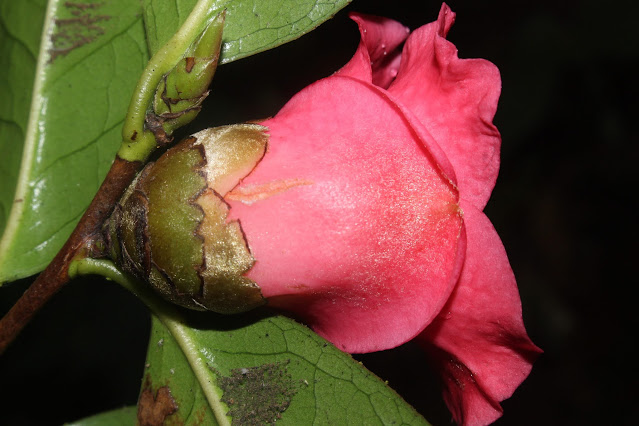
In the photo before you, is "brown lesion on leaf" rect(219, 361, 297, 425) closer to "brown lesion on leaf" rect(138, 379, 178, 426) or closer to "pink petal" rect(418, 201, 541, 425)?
"brown lesion on leaf" rect(138, 379, 178, 426)

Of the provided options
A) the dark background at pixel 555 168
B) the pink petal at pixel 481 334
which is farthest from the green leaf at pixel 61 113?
the dark background at pixel 555 168

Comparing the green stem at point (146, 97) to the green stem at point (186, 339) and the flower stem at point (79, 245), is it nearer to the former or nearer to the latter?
the flower stem at point (79, 245)

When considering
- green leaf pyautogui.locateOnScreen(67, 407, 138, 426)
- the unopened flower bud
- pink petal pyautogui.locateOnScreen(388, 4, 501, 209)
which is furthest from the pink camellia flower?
green leaf pyautogui.locateOnScreen(67, 407, 138, 426)

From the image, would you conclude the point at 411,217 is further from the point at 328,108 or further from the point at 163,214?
the point at 163,214

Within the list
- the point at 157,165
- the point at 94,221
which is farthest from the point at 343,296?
the point at 94,221

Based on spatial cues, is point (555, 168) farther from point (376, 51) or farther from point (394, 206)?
point (394, 206)
